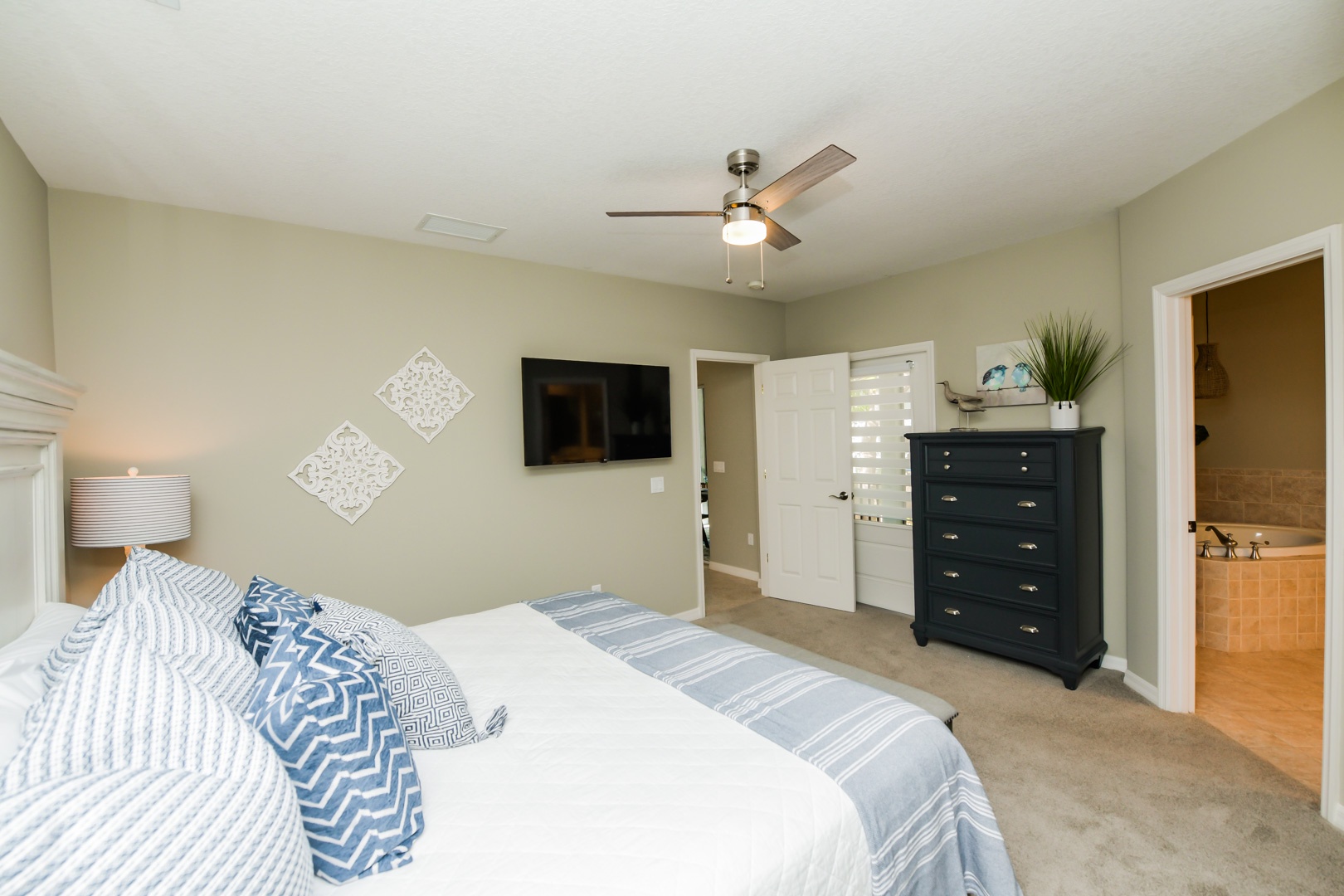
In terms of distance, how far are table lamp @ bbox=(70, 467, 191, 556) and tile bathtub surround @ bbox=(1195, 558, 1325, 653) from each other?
5355mm

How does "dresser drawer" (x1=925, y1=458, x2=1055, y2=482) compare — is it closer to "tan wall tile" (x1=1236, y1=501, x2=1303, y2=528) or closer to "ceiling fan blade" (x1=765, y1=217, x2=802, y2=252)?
"ceiling fan blade" (x1=765, y1=217, x2=802, y2=252)

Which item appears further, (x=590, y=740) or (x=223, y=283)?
(x=223, y=283)

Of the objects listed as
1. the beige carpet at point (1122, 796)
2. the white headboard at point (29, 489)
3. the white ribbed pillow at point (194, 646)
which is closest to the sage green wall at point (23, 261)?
the white headboard at point (29, 489)

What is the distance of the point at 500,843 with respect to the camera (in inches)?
45.1

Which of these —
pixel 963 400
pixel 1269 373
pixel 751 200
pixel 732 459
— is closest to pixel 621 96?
pixel 751 200

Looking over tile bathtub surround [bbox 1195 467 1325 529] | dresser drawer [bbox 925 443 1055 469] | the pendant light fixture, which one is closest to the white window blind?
dresser drawer [bbox 925 443 1055 469]

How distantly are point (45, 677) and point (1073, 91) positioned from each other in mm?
3325

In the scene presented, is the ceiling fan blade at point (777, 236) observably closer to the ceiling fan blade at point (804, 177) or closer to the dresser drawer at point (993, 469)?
the ceiling fan blade at point (804, 177)

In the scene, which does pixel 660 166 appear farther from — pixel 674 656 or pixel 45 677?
pixel 45 677

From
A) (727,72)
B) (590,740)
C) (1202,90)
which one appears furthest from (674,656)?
(1202,90)

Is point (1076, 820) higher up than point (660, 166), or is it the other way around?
point (660, 166)

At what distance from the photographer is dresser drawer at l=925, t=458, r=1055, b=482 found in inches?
127

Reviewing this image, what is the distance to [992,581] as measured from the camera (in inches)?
136

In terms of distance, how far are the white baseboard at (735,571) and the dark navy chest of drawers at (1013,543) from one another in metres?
1.90
